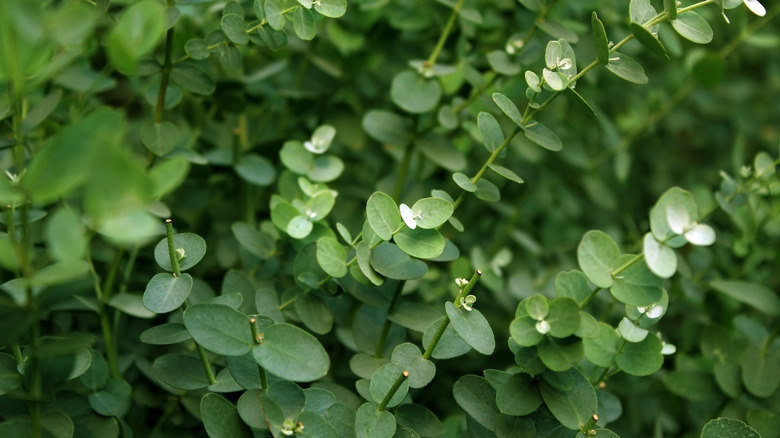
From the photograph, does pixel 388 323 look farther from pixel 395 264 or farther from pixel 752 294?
pixel 752 294

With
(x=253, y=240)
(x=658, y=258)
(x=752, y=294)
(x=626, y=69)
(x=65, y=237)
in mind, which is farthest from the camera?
(x=752, y=294)

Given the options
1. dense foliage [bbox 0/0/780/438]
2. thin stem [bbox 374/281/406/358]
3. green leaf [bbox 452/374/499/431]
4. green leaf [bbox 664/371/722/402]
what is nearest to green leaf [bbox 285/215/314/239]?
dense foliage [bbox 0/0/780/438]

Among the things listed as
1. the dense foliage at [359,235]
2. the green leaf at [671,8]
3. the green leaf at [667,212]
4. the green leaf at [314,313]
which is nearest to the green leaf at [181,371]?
the dense foliage at [359,235]

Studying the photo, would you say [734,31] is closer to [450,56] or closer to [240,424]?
[450,56]

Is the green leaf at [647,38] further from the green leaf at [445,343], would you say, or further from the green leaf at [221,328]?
the green leaf at [221,328]

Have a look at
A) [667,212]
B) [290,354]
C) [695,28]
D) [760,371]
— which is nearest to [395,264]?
[290,354]

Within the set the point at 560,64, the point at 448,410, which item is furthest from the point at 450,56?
the point at 448,410
